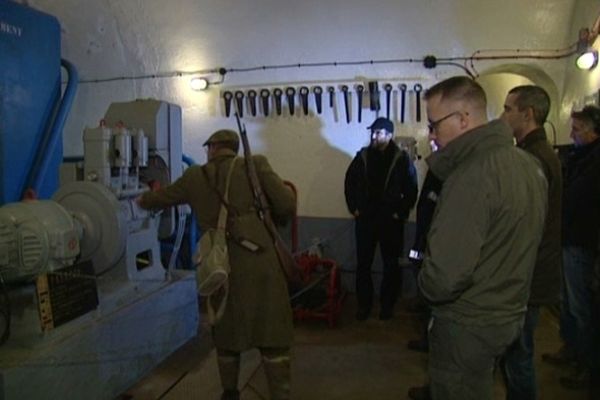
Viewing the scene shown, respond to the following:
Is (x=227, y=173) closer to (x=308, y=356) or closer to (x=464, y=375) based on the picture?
(x=464, y=375)

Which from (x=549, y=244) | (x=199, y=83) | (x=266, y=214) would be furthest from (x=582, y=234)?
(x=199, y=83)

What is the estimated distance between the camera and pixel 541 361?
2838 millimetres

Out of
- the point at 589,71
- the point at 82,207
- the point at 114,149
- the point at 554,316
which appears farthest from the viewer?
the point at 554,316

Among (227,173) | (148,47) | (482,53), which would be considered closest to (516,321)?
(227,173)

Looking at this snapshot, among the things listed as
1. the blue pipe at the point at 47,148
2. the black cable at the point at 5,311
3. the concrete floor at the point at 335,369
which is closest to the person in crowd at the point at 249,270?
the concrete floor at the point at 335,369

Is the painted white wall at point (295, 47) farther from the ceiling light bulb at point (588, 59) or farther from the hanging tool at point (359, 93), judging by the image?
the ceiling light bulb at point (588, 59)

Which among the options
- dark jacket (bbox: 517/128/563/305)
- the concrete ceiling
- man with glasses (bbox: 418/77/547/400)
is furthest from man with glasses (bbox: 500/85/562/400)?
the concrete ceiling

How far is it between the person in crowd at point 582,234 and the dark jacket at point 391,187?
1.16 meters

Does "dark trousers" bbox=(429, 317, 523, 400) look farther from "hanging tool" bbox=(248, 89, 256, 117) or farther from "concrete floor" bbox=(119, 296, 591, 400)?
"hanging tool" bbox=(248, 89, 256, 117)

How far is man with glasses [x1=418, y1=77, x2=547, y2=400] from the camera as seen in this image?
129 centimetres

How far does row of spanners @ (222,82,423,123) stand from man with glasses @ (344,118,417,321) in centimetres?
49

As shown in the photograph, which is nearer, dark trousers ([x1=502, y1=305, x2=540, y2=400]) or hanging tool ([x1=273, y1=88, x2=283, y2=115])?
dark trousers ([x1=502, y1=305, x2=540, y2=400])

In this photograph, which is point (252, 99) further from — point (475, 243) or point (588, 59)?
point (475, 243)

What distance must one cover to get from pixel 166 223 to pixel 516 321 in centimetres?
219
